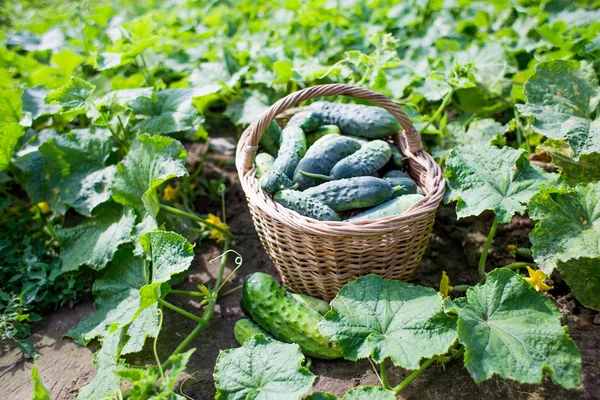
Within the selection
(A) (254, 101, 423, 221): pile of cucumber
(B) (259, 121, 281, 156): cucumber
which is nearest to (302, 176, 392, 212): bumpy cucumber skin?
(A) (254, 101, 423, 221): pile of cucumber

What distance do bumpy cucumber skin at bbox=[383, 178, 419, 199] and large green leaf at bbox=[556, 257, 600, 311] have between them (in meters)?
0.81

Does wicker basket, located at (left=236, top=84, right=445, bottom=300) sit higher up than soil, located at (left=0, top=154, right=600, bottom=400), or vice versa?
wicker basket, located at (left=236, top=84, right=445, bottom=300)

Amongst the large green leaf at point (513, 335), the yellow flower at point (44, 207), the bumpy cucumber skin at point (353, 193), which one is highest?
the bumpy cucumber skin at point (353, 193)

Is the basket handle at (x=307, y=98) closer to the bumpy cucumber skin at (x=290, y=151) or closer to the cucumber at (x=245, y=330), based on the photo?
the bumpy cucumber skin at (x=290, y=151)

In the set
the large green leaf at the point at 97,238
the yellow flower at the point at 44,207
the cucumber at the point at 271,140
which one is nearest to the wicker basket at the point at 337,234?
the cucumber at the point at 271,140

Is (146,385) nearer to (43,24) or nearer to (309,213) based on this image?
(309,213)

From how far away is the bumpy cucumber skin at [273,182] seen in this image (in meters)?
2.55

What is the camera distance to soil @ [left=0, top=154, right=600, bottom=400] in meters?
2.31

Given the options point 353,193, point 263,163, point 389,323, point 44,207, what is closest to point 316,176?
point 353,193

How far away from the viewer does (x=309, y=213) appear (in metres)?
2.49

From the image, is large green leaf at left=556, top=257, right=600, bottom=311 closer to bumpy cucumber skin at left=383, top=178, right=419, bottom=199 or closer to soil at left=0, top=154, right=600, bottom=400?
soil at left=0, top=154, right=600, bottom=400

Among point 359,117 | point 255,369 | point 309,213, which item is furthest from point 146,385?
point 359,117

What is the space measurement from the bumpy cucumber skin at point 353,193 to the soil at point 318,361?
0.71 metres

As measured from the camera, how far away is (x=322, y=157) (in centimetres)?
276
